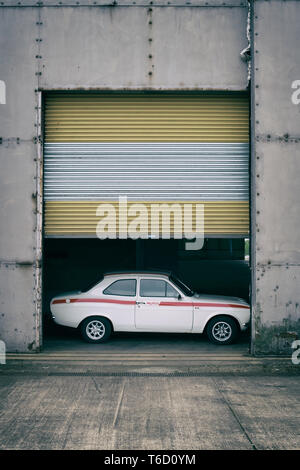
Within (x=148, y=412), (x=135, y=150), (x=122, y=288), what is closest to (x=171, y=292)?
(x=122, y=288)

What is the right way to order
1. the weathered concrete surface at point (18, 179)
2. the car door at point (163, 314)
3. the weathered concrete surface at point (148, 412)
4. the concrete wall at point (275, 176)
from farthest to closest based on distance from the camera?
1. the car door at point (163, 314)
2. the weathered concrete surface at point (18, 179)
3. the concrete wall at point (275, 176)
4. the weathered concrete surface at point (148, 412)

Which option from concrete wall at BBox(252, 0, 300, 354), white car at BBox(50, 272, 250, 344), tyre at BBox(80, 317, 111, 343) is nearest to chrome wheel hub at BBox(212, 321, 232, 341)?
white car at BBox(50, 272, 250, 344)

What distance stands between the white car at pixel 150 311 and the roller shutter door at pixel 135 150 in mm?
1487

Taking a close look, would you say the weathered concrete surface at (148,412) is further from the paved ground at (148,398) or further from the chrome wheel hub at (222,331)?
the chrome wheel hub at (222,331)

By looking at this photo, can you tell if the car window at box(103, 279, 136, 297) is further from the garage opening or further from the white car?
the garage opening

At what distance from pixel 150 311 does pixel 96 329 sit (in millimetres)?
1167

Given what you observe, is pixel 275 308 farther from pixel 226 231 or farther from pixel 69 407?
pixel 69 407

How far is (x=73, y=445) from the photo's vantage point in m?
5.25

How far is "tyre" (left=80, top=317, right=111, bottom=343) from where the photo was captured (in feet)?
32.1

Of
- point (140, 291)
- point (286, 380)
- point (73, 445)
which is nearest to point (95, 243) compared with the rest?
point (140, 291)

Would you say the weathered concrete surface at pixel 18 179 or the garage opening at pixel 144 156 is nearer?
the weathered concrete surface at pixel 18 179

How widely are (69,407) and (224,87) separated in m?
5.97

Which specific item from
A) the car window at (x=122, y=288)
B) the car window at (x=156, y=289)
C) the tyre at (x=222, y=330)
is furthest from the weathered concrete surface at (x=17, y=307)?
the tyre at (x=222, y=330)

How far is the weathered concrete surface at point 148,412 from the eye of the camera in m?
5.36
